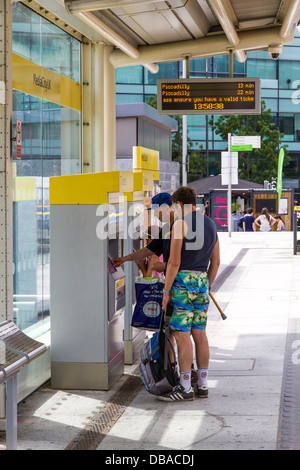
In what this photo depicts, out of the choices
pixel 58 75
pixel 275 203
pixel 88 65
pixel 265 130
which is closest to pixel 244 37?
pixel 88 65

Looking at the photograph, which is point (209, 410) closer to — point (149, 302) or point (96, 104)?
point (149, 302)

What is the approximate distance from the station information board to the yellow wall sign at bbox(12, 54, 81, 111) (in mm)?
1582

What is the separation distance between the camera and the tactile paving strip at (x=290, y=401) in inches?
190

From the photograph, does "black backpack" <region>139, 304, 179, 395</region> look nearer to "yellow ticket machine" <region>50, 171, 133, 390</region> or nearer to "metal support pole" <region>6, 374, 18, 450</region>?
"yellow ticket machine" <region>50, 171, 133, 390</region>

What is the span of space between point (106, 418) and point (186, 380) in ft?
2.60

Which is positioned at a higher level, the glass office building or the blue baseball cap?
the glass office building

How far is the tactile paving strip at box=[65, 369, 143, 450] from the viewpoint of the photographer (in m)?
4.87

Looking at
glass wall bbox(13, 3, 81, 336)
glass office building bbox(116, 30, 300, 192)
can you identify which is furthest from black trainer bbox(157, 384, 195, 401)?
glass office building bbox(116, 30, 300, 192)

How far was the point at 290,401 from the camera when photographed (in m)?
5.80

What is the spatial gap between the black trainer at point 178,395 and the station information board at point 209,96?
4.80m

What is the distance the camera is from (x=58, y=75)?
7773 millimetres

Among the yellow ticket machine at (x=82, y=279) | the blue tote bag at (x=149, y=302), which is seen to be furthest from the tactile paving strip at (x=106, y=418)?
the blue tote bag at (x=149, y=302)

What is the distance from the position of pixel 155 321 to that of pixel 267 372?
4.10 feet

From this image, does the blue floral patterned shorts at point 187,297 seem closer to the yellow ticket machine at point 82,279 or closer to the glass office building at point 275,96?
the yellow ticket machine at point 82,279
